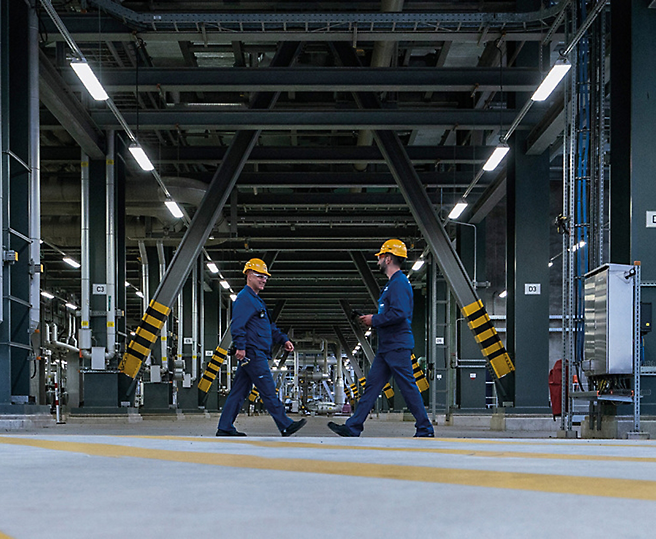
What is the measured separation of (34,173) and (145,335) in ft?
17.4

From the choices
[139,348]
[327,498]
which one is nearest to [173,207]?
[139,348]

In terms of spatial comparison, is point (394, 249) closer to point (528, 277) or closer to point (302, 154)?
point (528, 277)

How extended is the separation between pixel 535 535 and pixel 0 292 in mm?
8837

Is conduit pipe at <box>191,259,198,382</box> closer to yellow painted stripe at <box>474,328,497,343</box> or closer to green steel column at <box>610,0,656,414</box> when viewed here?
yellow painted stripe at <box>474,328,497,343</box>

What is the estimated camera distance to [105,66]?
48.9 ft

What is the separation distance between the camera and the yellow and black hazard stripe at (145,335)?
15.4 meters

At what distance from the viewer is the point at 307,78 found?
43.8ft

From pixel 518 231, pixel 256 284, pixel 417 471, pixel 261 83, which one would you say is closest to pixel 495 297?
pixel 518 231

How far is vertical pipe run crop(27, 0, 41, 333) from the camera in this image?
34.5 ft

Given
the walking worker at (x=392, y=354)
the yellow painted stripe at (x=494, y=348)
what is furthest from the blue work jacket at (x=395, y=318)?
the yellow painted stripe at (x=494, y=348)

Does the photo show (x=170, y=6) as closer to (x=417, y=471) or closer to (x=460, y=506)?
(x=417, y=471)

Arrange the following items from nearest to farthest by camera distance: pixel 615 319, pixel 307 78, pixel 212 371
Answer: pixel 615 319, pixel 307 78, pixel 212 371

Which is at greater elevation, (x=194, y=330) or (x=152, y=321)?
(x=152, y=321)

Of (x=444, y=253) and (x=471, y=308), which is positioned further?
(x=444, y=253)
